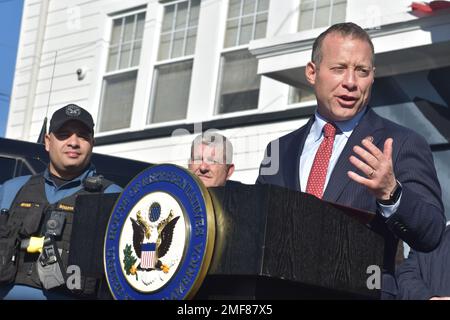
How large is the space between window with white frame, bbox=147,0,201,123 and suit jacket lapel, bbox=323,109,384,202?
11.4 metres

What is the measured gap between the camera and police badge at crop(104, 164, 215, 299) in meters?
2.87

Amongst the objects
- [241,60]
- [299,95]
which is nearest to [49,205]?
[299,95]

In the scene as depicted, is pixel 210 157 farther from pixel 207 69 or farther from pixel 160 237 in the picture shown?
pixel 207 69

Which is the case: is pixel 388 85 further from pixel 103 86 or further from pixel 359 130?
pixel 359 130

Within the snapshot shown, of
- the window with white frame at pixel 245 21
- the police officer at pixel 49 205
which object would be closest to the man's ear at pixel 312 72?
the police officer at pixel 49 205

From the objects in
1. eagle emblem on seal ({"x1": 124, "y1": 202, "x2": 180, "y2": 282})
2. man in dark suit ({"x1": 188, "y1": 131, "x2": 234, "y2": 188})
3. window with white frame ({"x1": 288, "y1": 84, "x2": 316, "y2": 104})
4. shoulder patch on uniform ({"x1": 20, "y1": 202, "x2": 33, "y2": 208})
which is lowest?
eagle emblem on seal ({"x1": 124, "y1": 202, "x2": 180, "y2": 282})

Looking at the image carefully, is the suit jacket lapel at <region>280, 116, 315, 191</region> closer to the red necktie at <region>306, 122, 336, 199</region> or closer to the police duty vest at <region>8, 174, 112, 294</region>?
the red necktie at <region>306, 122, 336, 199</region>

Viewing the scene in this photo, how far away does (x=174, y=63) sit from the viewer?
15219mm

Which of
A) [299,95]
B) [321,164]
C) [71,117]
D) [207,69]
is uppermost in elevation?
[207,69]

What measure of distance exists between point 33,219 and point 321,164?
1875mm

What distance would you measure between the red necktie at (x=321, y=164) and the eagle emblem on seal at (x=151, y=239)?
1.94 ft

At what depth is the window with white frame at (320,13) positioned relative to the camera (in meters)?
12.8

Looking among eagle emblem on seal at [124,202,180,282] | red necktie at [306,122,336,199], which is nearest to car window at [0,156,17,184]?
red necktie at [306,122,336,199]
